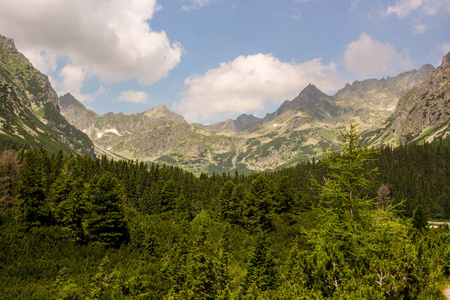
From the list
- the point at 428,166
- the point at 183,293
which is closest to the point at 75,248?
the point at 183,293

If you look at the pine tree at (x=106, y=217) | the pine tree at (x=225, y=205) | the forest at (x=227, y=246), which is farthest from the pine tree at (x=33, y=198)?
the pine tree at (x=225, y=205)

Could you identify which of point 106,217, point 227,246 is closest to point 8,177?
point 106,217

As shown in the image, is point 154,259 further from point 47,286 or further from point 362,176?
point 362,176

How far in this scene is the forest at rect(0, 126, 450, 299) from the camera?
461 inches

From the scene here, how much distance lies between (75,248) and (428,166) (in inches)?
7013

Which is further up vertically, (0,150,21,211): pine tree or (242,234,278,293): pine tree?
(0,150,21,211): pine tree

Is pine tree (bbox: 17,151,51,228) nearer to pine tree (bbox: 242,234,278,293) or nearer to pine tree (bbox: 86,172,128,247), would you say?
pine tree (bbox: 86,172,128,247)

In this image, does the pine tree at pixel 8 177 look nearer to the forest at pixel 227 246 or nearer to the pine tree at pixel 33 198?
the forest at pixel 227 246

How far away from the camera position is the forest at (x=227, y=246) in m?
11.7

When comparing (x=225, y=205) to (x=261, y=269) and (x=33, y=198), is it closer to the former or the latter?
(x=261, y=269)

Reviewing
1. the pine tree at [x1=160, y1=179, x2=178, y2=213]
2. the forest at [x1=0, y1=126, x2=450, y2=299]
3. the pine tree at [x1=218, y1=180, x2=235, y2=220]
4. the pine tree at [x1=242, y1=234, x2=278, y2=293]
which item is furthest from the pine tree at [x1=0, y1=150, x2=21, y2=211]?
the pine tree at [x1=242, y1=234, x2=278, y2=293]

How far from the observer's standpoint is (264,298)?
10.9 meters

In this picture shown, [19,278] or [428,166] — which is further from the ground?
[428,166]

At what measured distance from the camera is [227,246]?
3841 cm
